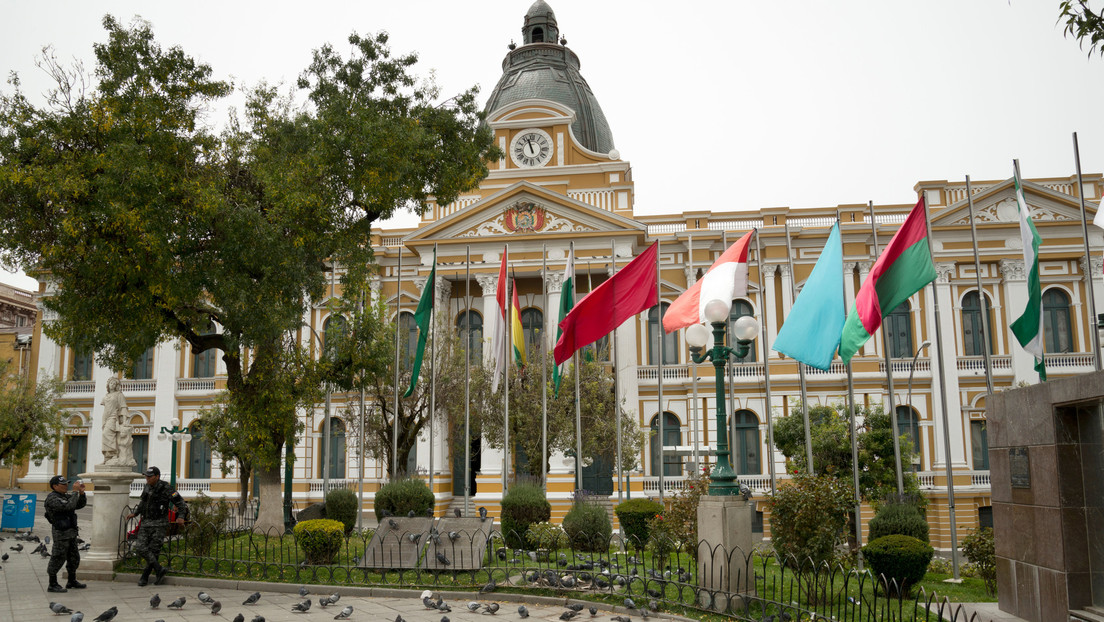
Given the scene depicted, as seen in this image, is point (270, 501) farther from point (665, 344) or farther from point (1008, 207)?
point (1008, 207)

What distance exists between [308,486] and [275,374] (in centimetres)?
1809

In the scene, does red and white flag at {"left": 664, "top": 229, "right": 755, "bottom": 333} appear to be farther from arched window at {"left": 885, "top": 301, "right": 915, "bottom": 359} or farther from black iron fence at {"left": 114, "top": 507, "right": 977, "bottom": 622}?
arched window at {"left": 885, "top": 301, "right": 915, "bottom": 359}

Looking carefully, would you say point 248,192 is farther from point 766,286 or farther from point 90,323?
point 766,286

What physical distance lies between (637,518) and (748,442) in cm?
1668

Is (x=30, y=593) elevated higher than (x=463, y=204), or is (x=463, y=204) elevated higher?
(x=463, y=204)

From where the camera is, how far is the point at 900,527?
14.4m

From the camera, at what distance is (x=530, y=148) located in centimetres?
3741

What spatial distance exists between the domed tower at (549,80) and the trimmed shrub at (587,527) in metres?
24.2

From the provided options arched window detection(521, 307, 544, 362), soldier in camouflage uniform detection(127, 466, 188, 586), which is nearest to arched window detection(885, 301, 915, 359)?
arched window detection(521, 307, 544, 362)

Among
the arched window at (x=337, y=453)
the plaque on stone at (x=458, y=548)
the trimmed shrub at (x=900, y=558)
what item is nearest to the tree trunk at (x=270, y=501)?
the plaque on stone at (x=458, y=548)

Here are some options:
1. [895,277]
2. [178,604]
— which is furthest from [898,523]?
[178,604]

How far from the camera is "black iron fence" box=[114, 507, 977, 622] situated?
35.2 feet

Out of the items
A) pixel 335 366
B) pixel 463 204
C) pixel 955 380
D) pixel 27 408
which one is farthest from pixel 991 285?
pixel 27 408

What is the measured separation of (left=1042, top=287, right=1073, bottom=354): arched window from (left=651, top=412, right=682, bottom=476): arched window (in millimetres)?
14326
